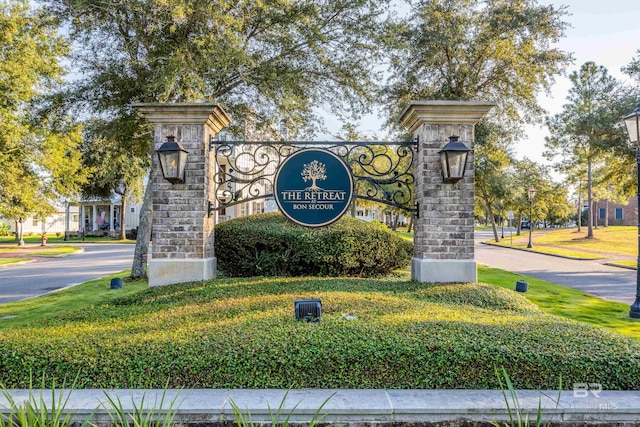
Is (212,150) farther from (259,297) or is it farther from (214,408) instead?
(214,408)

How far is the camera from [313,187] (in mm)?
6312

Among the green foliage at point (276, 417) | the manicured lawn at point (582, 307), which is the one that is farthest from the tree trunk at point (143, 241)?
the manicured lawn at point (582, 307)

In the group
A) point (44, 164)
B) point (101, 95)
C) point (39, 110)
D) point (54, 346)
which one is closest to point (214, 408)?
point (54, 346)

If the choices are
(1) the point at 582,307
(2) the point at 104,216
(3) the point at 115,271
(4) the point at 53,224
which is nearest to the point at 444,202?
(1) the point at 582,307

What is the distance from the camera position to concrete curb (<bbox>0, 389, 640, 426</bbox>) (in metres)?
2.51

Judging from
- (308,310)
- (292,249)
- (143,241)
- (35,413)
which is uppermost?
(292,249)

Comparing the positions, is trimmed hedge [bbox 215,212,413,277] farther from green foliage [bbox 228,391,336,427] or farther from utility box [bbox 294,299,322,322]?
green foliage [bbox 228,391,336,427]

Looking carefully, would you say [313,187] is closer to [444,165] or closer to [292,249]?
[292,249]

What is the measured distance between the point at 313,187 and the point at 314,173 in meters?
0.23

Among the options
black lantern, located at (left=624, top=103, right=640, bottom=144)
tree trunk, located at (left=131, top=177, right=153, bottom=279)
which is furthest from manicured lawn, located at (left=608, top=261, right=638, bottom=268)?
tree trunk, located at (left=131, top=177, right=153, bottom=279)

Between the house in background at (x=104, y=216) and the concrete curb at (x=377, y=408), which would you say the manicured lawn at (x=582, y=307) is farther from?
the house in background at (x=104, y=216)

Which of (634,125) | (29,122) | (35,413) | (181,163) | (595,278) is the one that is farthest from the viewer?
(595,278)

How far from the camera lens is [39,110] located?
9562mm

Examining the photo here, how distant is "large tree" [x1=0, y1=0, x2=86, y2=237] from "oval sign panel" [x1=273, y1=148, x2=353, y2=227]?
688 cm
